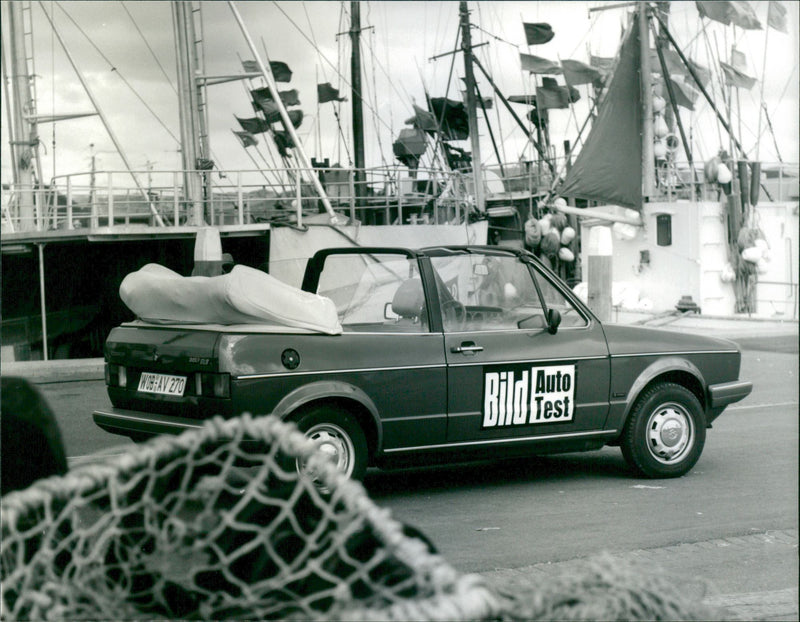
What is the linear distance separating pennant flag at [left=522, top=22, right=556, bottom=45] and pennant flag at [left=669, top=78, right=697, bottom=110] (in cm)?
1637

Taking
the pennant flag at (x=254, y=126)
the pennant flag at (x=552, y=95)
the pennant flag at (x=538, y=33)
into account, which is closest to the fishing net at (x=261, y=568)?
the pennant flag at (x=538, y=33)

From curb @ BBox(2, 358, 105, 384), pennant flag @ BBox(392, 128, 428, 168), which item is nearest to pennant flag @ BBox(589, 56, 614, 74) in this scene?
pennant flag @ BBox(392, 128, 428, 168)

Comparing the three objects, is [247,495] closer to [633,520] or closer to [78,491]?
[78,491]

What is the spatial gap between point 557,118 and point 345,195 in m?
13.1

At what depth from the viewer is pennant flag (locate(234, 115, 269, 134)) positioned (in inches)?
692

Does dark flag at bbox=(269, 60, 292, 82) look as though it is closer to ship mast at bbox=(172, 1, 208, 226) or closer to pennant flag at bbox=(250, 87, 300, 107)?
pennant flag at bbox=(250, 87, 300, 107)

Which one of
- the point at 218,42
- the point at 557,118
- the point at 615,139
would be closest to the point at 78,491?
the point at 218,42

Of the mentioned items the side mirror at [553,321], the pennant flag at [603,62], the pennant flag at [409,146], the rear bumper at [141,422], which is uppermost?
the pennant flag at [603,62]

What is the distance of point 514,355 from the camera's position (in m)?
7.52

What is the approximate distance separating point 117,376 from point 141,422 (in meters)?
0.53

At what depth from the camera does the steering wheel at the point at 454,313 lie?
7.52 meters

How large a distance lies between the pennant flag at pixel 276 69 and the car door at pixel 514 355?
28.4ft

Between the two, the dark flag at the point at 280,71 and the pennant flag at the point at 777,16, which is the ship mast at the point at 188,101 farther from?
the pennant flag at the point at 777,16

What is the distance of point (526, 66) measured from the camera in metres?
20.6
